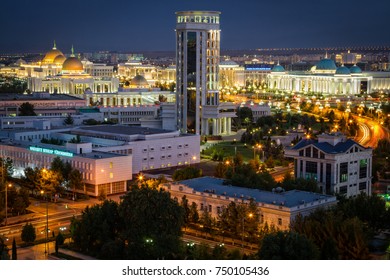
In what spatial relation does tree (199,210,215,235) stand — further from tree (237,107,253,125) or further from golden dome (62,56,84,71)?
golden dome (62,56,84,71)

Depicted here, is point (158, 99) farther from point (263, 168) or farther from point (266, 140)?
point (263, 168)

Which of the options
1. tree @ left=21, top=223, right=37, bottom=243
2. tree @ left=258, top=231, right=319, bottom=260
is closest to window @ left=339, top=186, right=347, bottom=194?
tree @ left=258, top=231, right=319, bottom=260

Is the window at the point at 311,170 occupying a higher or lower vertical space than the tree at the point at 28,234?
higher

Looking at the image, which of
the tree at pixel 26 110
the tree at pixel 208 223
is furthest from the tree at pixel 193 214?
the tree at pixel 26 110

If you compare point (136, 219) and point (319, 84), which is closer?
point (136, 219)

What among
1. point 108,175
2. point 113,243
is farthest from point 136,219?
point 108,175

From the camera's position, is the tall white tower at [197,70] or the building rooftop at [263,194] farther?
the tall white tower at [197,70]

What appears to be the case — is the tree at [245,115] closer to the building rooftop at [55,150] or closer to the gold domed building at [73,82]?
the gold domed building at [73,82]
